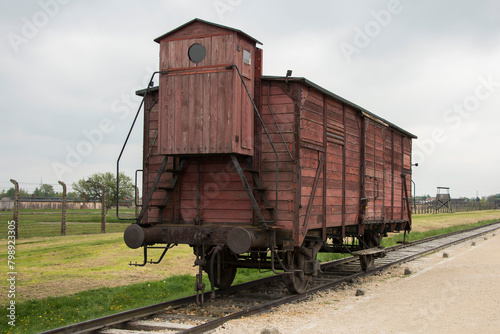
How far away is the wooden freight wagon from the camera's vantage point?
8.11 m

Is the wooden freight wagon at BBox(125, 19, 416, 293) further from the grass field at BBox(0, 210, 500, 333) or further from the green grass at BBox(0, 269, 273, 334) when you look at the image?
the grass field at BBox(0, 210, 500, 333)

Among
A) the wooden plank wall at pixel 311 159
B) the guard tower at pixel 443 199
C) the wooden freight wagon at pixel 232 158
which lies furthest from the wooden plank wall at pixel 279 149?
the guard tower at pixel 443 199

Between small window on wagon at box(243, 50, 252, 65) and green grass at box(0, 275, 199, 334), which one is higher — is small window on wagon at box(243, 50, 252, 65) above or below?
above

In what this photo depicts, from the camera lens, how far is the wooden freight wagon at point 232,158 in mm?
8109

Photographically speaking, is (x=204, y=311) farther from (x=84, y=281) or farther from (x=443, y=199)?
(x=443, y=199)

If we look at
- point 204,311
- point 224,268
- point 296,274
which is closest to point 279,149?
point 296,274

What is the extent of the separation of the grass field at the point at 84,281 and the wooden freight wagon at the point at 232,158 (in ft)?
4.28

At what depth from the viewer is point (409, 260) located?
49.9 feet

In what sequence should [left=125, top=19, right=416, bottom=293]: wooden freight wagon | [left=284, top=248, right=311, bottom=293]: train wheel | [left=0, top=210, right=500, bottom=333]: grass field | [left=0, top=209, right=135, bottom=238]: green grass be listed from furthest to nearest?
[left=0, top=209, right=135, bottom=238]: green grass → [left=284, top=248, right=311, bottom=293]: train wheel → [left=0, top=210, right=500, bottom=333]: grass field → [left=125, top=19, right=416, bottom=293]: wooden freight wagon

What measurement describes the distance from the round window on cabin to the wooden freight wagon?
2cm

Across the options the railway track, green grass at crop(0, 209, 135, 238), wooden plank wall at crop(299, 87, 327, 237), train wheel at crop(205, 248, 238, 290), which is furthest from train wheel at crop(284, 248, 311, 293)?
green grass at crop(0, 209, 135, 238)

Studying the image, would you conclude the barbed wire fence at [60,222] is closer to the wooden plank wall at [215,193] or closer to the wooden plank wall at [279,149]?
the wooden plank wall at [215,193]

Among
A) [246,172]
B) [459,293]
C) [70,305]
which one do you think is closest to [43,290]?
[70,305]

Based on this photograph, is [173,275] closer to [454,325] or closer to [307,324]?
[307,324]
